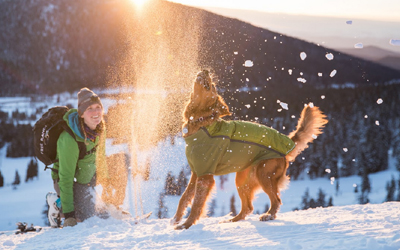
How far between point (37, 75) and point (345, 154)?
103147 millimetres

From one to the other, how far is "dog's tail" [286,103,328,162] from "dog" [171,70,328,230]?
0.20 metres

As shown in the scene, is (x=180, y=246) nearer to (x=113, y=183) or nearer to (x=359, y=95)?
(x=113, y=183)

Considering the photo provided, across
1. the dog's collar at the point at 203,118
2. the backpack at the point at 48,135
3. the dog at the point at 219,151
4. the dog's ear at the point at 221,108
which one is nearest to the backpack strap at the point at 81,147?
the backpack at the point at 48,135

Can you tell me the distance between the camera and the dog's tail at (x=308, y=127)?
504cm

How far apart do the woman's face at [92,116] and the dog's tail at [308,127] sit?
2.66m

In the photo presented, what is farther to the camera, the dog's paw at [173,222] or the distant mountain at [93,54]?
the distant mountain at [93,54]

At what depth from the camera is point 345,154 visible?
65188 mm

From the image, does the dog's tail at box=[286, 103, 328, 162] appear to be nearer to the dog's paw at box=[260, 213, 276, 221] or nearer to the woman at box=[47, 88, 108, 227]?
the dog's paw at box=[260, 213, 276, 221]

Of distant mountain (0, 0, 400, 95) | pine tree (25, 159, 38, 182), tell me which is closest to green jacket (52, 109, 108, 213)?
pine tree (25, 159, 38, 182)

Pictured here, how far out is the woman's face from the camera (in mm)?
5016

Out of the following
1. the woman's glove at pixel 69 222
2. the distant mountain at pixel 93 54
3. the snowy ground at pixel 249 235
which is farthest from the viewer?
the distant mountain at pixel 93 54

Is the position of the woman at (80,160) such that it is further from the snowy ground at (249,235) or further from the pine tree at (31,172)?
the pine tree at (31,172)

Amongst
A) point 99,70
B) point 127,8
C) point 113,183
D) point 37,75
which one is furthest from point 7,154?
point 127,8

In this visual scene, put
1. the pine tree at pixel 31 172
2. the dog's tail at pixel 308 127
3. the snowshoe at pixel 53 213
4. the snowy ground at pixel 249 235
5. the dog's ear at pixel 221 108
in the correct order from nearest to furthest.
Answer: the snowy ground at pixel 249 235, the dog's ear at pixel 221 108, the dog's tail at pixel 308 127, the snowshoe at pixel 53 213, the pine tree at pixel 31 172
